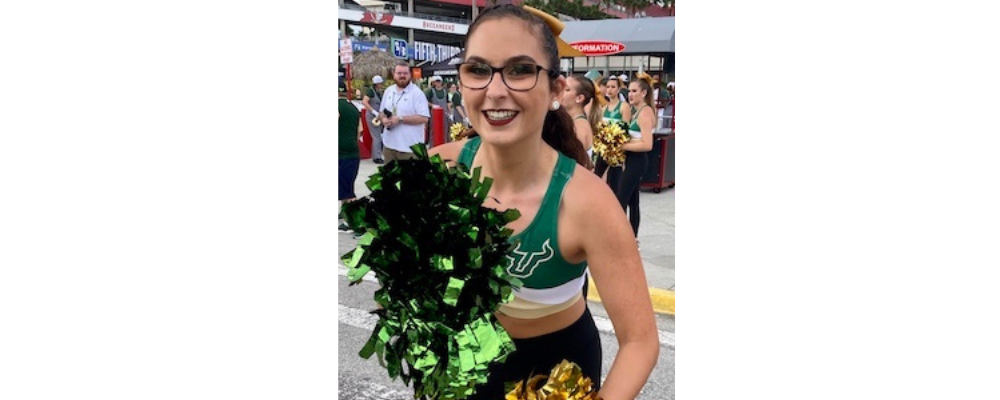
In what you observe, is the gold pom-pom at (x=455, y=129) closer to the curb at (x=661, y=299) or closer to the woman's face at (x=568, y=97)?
the woman's face at (x=568, y=97)

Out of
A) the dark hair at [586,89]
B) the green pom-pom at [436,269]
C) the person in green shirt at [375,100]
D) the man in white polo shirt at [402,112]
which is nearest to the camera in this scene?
Answer: the green pom-pom at [436,269]

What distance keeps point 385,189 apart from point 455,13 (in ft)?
2.03

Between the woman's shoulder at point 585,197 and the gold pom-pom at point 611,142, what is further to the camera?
the gold pom-pom at point 611,142

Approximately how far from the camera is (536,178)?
1.41 metres

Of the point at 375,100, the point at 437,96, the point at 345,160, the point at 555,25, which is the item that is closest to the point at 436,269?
the point at 555,25

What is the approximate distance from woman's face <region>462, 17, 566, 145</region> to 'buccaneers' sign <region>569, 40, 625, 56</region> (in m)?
0.58

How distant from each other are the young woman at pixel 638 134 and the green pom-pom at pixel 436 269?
307 cm

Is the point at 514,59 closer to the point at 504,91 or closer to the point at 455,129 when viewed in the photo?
the point at 504,91

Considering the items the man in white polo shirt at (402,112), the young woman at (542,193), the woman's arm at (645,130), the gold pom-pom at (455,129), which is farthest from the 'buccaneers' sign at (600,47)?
the woman's arm at (645,130)

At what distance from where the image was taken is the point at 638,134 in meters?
4.55

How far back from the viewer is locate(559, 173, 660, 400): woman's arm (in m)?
1.35

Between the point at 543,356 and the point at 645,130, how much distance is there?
3194 mm

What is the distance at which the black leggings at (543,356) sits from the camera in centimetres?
152

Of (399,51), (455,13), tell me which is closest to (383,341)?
(455,13)
